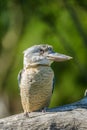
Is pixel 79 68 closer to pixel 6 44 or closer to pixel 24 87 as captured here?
pixel 6 44

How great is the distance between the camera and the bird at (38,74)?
8.64 m

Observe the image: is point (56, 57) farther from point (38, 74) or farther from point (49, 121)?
point (49, 121)

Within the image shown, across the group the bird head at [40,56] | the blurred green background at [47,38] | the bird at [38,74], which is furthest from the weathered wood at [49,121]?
the blurred green background at [47,38]

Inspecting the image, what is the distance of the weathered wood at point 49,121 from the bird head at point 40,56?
1.64 feet

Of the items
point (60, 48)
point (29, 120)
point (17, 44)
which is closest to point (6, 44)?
point (17, 44)

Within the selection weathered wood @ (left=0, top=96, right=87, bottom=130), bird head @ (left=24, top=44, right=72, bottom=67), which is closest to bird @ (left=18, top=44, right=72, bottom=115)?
bird head @ (left=24, top=44, right=72, bottom=67)

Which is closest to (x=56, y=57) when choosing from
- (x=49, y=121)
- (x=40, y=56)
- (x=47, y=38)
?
(x=40, y=56)

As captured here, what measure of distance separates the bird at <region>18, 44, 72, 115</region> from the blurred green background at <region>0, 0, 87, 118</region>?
7.20 metres

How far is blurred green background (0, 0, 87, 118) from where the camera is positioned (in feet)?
55.4

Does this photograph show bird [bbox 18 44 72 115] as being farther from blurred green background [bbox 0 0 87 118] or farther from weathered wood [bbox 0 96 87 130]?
blurred green background [bbox 0 0 87 118]

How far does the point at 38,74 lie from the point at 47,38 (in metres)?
9.11

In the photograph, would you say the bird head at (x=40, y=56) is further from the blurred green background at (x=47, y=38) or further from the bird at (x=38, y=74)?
the blurred green background at (x=47, y=38)

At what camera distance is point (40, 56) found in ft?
28.5

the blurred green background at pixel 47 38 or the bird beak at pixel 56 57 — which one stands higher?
the blurred green background at pixel 47 38
